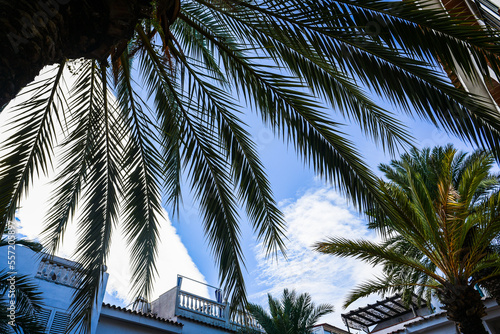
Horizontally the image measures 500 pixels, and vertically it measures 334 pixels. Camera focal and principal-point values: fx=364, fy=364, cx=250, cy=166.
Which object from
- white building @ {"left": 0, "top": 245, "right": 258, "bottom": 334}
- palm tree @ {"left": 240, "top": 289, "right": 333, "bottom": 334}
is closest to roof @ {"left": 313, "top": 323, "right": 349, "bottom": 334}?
palm tree @ {"left": 240, "top": 289, "right": 333, "bottom": 334}

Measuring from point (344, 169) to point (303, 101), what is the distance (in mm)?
1077

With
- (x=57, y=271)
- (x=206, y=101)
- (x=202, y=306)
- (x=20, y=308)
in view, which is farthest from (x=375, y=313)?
(x=206, y=101)

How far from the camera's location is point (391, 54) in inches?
150

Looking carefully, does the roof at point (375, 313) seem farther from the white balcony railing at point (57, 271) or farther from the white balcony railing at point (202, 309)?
the white balcony railing at point (57, 271)

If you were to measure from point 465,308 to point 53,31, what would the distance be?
9.85 metres

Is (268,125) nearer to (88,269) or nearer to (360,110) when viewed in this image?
(360,110)

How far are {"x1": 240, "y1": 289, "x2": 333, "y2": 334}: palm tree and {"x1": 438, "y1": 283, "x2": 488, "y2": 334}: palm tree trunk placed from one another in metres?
7.79

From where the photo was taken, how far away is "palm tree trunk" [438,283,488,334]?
8.47 m

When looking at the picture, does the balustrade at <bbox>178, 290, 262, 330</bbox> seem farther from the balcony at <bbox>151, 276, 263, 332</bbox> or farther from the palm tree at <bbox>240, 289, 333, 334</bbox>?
the palm tree at <bbox>240, 289, 333, 334</bbox>

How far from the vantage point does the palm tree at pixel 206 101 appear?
3082mm

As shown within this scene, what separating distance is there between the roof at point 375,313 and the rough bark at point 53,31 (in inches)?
761

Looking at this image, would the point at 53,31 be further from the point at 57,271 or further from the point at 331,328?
the point at 331,328

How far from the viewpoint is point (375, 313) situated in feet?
66.5

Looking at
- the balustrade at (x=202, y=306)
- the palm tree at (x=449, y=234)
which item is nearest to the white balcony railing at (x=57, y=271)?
the balustrade at (x=202, y=306)
